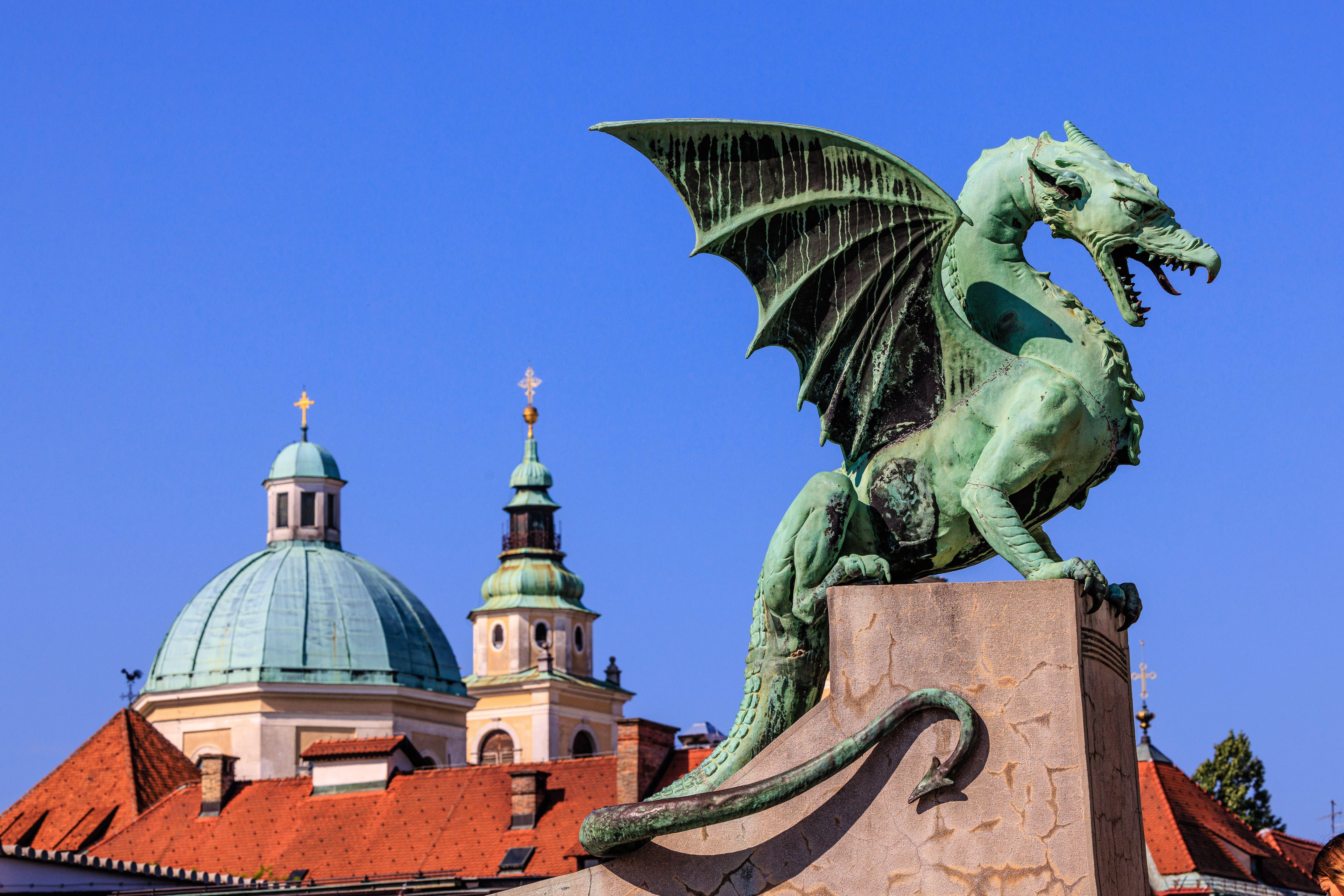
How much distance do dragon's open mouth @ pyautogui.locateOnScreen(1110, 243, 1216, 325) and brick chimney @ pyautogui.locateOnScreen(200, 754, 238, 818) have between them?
4430 centimetres

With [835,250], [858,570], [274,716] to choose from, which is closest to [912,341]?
[835,250]

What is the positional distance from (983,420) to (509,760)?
252 feet

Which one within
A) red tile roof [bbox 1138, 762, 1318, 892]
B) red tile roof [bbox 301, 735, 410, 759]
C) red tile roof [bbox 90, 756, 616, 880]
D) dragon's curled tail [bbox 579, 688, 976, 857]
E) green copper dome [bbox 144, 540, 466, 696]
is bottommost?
dragon's curled tail [bbox 579, 688, 976, 857]

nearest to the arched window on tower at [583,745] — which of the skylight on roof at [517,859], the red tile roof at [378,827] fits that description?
the red tile roof at [378,827]

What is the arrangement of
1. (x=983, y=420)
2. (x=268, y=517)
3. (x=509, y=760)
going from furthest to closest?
(x=509, y=760), (x=268, y=517), (x=983, y=420)

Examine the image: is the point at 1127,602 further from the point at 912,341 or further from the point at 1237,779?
the point at 1237,779

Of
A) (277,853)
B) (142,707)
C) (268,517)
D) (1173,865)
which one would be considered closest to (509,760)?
(268,517)

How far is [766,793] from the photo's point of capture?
25.9 feet

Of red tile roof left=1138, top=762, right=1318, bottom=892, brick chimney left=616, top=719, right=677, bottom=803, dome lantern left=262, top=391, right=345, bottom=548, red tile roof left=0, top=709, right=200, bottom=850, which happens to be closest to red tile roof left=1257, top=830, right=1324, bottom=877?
red tile roof left=1138, top=762, right=1318, bottom=892

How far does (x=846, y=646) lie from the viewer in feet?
26.4

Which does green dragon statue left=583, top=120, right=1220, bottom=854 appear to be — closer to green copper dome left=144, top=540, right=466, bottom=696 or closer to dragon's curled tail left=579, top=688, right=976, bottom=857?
dragon's curled tail left=579, top=688, right=976, bottom=857

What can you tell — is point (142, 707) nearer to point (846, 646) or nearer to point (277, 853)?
point (277, 853)

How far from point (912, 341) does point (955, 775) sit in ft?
6.63

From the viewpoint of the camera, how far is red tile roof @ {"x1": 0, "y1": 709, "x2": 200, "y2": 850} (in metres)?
52.8
